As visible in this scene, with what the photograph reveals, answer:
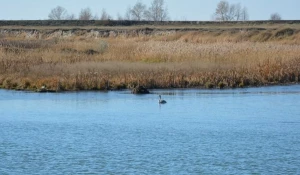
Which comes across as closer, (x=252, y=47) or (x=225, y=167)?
(x=225, y=167)

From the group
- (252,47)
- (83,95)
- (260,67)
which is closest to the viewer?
(83,95)

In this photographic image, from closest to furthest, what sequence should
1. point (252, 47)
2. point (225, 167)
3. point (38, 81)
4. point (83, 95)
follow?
point (225, 167)
point (83, 95)
point (38, 81)
point (252, 47)

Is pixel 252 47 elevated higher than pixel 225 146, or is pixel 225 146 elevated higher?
pixel 252 47

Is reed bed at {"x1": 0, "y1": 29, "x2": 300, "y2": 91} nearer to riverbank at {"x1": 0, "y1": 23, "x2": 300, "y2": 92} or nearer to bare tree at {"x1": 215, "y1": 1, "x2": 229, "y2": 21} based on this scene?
riverbank at {"x1": 0, "y1": 23, "x2": 300, "y2": 92}

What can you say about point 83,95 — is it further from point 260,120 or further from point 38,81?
point 260,120

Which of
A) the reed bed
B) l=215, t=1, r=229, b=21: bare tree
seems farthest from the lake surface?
l=215, t=1, r=229, b=21: bare tree

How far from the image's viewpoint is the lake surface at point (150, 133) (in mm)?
13608

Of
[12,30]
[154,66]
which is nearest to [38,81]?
[154,66]

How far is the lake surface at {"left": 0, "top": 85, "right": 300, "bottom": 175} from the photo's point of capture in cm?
1361

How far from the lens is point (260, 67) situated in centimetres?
2833

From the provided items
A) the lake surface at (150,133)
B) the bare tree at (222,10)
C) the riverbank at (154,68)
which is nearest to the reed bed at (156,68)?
the riverbank at (154,68)

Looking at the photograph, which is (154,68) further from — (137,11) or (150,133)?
(137,11)

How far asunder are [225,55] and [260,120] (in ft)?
45.9

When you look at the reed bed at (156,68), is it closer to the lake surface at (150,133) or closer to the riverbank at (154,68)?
the riverbank at (154,68)
